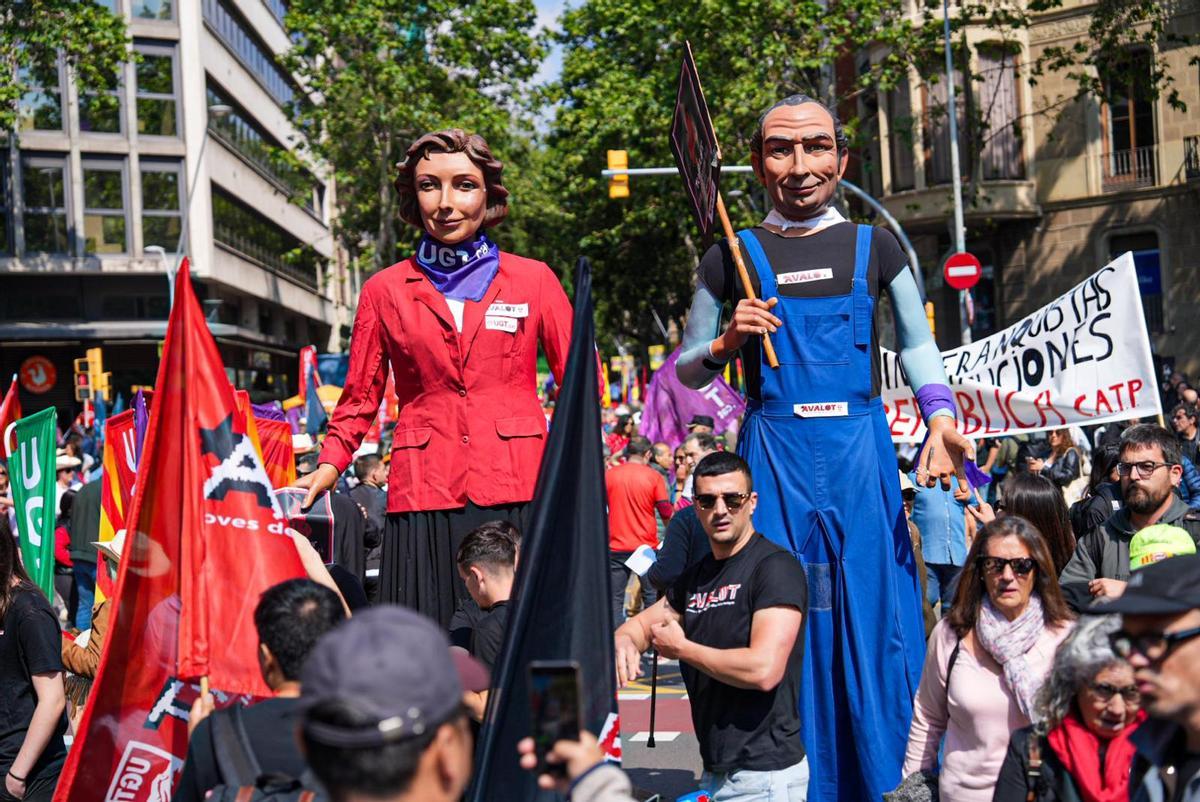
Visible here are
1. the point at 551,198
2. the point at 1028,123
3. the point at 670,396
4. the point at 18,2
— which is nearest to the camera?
the point at 670,396

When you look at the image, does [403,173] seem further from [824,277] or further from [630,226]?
[630,226]

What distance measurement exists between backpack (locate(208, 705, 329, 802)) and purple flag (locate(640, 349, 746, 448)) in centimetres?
1465

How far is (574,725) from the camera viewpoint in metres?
2.74

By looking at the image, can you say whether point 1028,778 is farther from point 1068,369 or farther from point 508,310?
point 1068,369

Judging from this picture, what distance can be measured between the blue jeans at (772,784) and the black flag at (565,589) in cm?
145

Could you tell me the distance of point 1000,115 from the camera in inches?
1422

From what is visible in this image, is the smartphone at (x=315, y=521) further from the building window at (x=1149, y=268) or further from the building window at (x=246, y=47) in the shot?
the building window at (x=246, y=47)

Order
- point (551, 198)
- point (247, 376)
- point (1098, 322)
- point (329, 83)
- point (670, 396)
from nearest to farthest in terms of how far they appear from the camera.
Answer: point (1098, 322)
point (670, 396)
point (329, 83)
point (551, 198)
point (247, 376)

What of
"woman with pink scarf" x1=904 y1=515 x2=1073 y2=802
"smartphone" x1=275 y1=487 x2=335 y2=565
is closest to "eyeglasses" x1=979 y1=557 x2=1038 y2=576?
"woman with pink scarf" x1=904 y1=515 x2=1073 y2=802

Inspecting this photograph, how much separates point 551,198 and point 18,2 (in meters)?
22.1

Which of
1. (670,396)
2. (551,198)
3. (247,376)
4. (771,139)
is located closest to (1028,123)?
(551,198)

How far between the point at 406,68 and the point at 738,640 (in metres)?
34.4

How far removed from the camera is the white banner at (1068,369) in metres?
10.2

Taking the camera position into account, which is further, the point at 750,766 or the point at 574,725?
the point at 750,766
